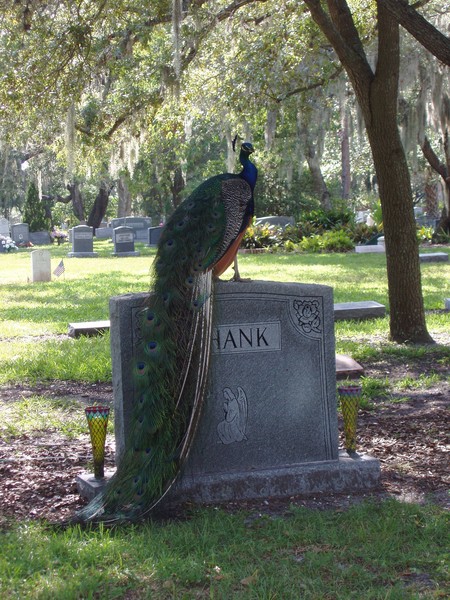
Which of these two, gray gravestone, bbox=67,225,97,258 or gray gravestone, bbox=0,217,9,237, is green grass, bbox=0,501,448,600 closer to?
gray gravestone, bbox=67,225,97,258

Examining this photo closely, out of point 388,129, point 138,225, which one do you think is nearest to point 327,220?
point 138,225

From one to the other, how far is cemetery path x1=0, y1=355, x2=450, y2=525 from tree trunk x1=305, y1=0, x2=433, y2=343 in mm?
1488

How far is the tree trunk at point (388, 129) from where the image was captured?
864cm

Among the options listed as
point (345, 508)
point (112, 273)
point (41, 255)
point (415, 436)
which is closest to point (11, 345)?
point (415, 436)

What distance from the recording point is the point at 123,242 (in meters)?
26.4

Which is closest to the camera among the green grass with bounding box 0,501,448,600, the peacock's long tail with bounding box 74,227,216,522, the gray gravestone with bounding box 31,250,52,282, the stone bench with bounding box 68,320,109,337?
the green grass with bounding box 0,501,448,600

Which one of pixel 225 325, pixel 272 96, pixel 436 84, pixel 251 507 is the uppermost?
pixel 436 84

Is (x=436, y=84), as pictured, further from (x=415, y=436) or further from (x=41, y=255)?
(x=415, y=436)

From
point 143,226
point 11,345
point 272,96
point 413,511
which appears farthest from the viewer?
point 143,226

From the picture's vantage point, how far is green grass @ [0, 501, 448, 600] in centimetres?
341

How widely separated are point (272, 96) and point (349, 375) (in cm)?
717

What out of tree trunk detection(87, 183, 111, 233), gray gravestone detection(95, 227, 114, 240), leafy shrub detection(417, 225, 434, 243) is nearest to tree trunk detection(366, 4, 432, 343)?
leafy shrub detection(417, 225, 434, 243)

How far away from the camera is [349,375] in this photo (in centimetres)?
769

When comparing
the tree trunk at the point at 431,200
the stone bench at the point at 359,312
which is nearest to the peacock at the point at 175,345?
the stone bench at the point at 359,312
